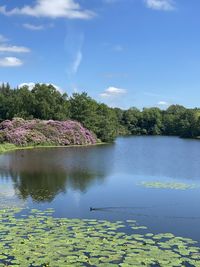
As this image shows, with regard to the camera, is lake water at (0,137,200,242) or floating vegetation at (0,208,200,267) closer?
floating vegetation at (0,208,200,267)

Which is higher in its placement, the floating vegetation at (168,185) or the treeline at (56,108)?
the treeline at (56,108)

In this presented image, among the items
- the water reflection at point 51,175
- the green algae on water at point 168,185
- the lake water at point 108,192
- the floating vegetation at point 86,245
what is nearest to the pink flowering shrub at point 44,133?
the water reflection at point 51,175

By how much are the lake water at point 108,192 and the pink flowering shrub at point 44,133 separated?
20.2 m

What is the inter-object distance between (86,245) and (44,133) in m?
47.5

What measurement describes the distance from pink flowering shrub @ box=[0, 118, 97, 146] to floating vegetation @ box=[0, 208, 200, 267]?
41.3 m

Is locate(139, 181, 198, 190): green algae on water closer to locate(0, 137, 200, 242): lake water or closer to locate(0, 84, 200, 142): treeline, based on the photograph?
locate(0, 137, 200, 242): lake water

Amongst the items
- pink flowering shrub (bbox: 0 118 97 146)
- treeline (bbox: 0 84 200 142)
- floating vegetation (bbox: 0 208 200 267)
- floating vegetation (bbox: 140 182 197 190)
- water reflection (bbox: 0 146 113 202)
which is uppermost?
treeline (bbox: 0 84 200 142)

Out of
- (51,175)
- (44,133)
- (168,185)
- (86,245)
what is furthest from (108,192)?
(44,133)

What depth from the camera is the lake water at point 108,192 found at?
55.3 ft

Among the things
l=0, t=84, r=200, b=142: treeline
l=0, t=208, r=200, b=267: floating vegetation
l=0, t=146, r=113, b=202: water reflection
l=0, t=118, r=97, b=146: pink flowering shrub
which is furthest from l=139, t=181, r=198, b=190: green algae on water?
l=0, t=84, r=200, b=142: treeline

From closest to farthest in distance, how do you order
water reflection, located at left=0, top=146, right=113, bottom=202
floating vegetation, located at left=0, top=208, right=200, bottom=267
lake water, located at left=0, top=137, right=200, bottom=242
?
floating vegetation, located at left=0, top=208, right=200, bottom=267, lake water, located at left=0, top=137, right=200, bottom=242, water reflection, located at left=0, top=146, right=113, bottom=202

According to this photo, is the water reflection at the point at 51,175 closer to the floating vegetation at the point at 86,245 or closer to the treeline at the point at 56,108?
the floating vegetation at the point at 86,245

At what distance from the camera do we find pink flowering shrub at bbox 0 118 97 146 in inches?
2205

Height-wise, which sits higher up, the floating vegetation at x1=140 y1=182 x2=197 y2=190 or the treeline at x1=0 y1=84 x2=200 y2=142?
the treeline at x1=0 y1=84 x2=200 y2=142
